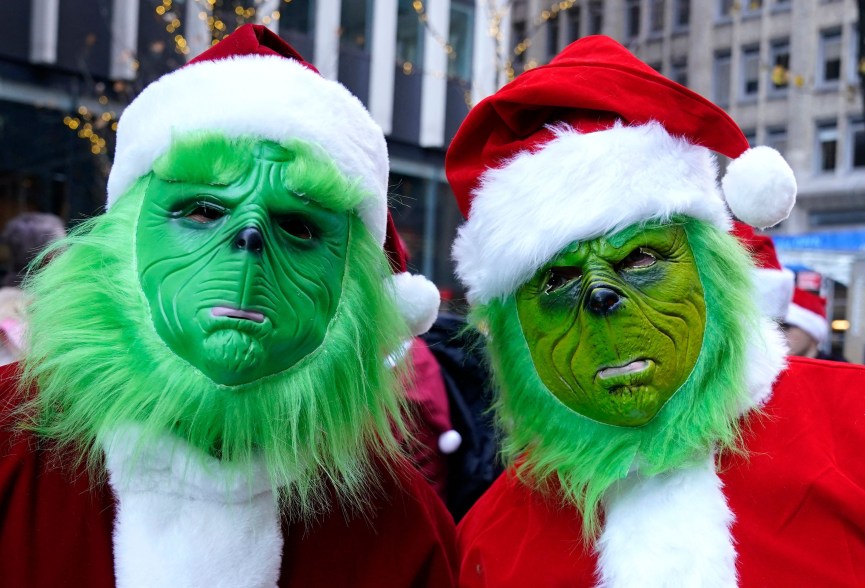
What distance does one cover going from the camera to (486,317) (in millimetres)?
2496

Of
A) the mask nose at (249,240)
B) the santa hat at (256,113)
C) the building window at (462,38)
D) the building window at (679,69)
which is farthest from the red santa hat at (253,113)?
the building window at (679,69)

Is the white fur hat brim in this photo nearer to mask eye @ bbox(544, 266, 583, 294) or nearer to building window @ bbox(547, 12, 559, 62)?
mask eye @ bbox(544, 266, 583, 294)

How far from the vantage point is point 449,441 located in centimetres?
360

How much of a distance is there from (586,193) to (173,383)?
1.00 metres

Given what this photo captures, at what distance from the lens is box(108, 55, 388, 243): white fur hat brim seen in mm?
2045

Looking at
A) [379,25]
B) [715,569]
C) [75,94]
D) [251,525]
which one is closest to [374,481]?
[251,525]

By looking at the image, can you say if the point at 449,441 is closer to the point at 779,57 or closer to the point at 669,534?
the point at 669,534

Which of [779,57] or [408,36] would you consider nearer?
[408,36]

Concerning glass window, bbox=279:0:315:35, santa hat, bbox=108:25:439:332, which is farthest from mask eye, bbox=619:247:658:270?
glass window, bbox=279:0:315:35

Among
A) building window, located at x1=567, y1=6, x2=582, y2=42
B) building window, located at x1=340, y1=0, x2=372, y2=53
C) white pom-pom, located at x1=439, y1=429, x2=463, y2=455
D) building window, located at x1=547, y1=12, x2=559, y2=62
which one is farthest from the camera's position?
building window, located at x1=547, y1=12, x2=559, y2=62

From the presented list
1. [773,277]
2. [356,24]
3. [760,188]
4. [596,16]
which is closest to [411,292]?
[760,188]

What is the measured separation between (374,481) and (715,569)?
2.53ft

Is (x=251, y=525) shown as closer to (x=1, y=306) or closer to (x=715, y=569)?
(x=715, y=569)

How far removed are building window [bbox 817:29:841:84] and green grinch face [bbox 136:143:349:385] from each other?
21502 millimetres
